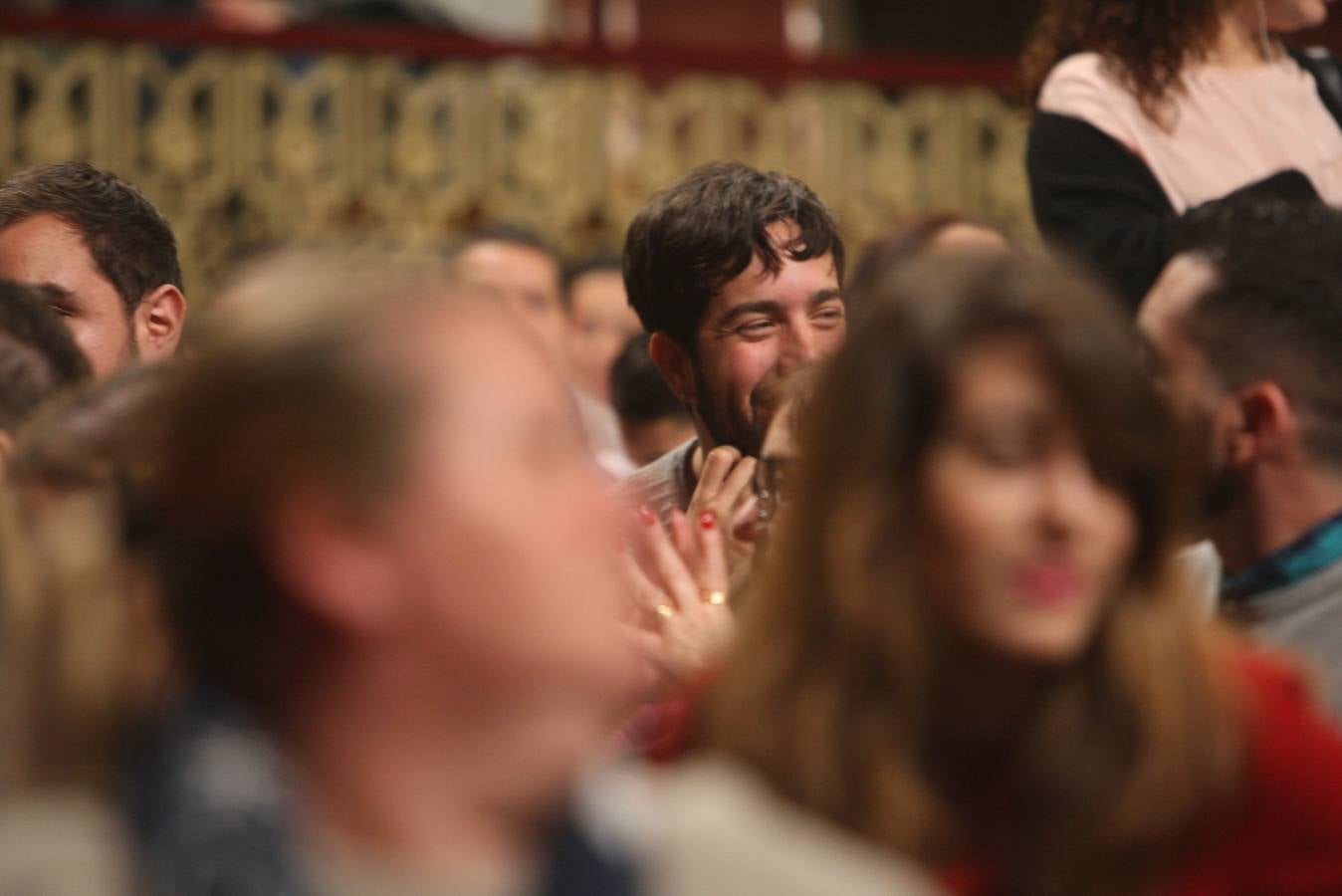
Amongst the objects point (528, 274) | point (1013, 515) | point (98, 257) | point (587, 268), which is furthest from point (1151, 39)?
point (587, 268)

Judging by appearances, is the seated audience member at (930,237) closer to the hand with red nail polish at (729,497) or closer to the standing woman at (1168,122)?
the standing woman at (1168,122)

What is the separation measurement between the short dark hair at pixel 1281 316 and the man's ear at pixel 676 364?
81 centimetres

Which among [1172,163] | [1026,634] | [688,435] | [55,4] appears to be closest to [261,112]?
[55,4]

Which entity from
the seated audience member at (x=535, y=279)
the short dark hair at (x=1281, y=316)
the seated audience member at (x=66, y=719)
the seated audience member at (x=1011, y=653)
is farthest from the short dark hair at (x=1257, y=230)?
the seated audience member at (x=535, y=279)

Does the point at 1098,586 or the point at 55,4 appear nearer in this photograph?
the point at 1098,586

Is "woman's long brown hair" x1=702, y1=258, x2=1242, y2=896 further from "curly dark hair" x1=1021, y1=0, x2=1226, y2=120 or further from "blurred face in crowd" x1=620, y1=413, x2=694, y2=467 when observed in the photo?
"blurred face in crowd" x1=620, y1=413, x2=694, y2=467

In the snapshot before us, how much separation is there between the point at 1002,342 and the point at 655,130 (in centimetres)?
468

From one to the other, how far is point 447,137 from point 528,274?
1246 millimetres

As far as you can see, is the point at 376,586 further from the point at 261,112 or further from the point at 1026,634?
the point at 261,112

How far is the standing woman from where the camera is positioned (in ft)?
10.3

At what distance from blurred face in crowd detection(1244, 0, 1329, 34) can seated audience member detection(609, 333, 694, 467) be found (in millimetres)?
1537

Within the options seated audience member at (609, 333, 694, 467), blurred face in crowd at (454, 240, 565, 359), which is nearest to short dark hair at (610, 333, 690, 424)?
seated audience member at (609, 333, 694, 467)

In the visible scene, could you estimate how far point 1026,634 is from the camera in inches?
59.7

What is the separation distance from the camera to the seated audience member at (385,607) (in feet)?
3.99
